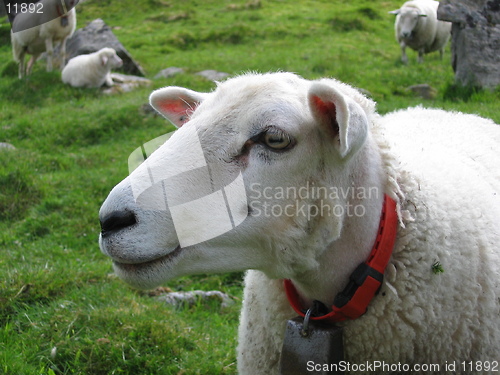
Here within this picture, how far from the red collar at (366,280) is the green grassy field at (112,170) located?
1220 mm

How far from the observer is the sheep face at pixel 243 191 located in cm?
191

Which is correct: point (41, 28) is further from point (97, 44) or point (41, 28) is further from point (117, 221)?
point (117, 221)

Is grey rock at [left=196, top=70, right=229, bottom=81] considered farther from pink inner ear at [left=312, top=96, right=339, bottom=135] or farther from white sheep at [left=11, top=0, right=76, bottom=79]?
pink inner ear at [left=312, top=96, right=339, bottom=135]

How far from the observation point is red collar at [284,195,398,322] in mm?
2135

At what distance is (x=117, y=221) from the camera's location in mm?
1887

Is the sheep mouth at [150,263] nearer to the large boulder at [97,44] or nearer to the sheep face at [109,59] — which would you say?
the sheep face at [109,59]

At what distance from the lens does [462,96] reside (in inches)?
300

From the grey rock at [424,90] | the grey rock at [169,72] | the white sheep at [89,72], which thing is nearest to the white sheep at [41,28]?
the white sheep at [89,72]

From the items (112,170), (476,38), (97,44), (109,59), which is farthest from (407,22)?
(112,170)

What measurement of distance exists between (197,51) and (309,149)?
43.9 ft

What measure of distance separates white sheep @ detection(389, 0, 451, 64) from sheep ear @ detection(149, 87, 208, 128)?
1139 cm

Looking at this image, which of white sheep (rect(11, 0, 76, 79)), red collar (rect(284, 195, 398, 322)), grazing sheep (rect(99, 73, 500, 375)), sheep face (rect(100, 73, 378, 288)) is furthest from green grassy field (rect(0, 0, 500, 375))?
sheep face (rect(100, 73, 378, 288))

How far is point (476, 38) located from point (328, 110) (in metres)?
6.81

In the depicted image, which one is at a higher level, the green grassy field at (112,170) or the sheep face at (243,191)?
the sheep face at (243,191)
